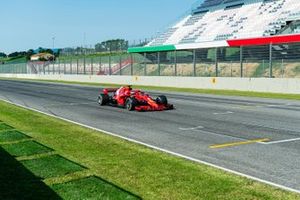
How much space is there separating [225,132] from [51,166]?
17.0ft

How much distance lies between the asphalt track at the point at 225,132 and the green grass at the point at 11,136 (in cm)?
232

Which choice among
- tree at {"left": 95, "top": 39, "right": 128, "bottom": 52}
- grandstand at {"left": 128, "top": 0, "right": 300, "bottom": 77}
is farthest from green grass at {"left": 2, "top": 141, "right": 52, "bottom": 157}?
tree at {"left": 95, "top": 39, "right": 128, "bottom": 52}

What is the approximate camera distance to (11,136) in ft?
35.1

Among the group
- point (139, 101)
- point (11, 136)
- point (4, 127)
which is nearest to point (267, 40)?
point (139, 101)

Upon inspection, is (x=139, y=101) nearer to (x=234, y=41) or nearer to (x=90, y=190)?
(x=90, y=190)

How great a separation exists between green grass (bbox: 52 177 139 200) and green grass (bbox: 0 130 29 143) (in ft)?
13.7

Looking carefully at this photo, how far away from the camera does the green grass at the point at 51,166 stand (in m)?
6.97

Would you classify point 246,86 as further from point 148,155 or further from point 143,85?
point 148,155

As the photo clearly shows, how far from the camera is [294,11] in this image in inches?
1759

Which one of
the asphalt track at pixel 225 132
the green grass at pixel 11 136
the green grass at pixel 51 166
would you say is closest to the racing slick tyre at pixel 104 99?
the asphalt track at pixel 225 132

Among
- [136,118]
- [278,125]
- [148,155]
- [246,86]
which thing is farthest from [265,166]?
[246,86]

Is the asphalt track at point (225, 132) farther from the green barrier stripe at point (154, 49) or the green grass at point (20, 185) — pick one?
the green barrier stripe at point (154, 49)

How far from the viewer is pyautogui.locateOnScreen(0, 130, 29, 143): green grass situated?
1025 centimetres

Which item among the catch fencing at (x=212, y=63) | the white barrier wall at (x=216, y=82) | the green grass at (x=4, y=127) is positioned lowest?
the green grass at (x=4, y=127)
